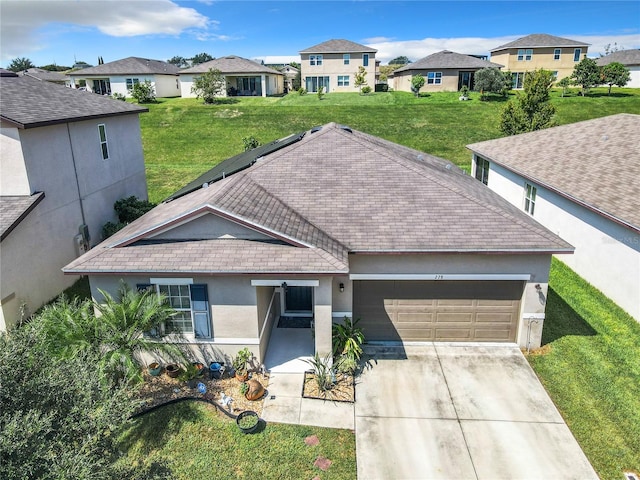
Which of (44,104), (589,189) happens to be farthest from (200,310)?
(589,189)

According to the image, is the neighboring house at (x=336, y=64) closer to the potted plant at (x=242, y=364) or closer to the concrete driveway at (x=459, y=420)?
the concrete driveway at (x=459, y=420)

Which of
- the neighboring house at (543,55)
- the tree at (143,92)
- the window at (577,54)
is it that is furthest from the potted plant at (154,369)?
the window at (577,54)

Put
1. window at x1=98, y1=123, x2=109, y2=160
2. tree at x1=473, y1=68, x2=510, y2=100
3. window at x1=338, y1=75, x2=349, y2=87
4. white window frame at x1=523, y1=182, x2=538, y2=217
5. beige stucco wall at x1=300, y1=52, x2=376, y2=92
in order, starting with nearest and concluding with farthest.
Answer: window at x1=98, y1=123, x2=109, y2=160 < white window frame at x1=523, y1=182, x2=538, y2=217 < tree at x1=473, y1=68, x2=510, y2=100 < beige stucco wall at x1=300, y1=52, x2=376, y2=92 < window at x1=338, y1=75, x2=349, y2=87

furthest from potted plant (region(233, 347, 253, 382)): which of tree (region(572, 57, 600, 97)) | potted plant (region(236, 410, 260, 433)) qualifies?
tree (region(572, 57, 600, 97))

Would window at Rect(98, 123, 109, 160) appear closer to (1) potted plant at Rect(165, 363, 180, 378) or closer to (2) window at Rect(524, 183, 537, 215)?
(1) potted plant at Rect(165, 363, 180, 378)

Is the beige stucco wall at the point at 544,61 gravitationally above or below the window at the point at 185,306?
above

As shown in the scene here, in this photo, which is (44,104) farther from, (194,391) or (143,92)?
(143,92)
